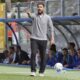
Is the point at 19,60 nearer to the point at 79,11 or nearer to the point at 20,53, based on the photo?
the point at 20,53

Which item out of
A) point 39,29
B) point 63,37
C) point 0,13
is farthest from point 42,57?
point 0,13

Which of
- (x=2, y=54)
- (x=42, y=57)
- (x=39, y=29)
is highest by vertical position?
(x=39, y=29)

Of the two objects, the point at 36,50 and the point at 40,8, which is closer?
the point at 40,8

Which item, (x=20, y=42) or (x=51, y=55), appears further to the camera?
(x=20, y=42)

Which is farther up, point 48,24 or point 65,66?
point 48,24

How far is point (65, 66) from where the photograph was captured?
52.6ft

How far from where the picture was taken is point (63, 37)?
777 inches

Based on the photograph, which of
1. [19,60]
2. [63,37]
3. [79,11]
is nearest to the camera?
[19,60]

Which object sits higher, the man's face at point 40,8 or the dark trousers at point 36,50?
the man's face at point 40,8

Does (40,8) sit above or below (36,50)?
above

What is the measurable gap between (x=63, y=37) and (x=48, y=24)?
794 centimetres

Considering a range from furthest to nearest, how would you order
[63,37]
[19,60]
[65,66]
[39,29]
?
A: 1. [63,37]
2. [19,60]
3. [65,66]
4. [39,29]

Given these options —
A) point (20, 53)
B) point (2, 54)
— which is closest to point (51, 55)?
point (20, 53)

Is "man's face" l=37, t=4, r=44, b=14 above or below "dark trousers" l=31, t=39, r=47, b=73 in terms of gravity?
above
